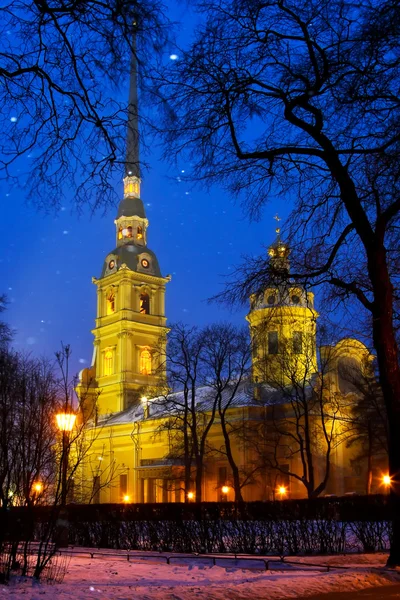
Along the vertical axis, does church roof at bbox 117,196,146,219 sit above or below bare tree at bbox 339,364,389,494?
above

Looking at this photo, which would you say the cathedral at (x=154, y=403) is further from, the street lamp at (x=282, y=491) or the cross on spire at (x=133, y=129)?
the cross on spire at (x=133, y=129)

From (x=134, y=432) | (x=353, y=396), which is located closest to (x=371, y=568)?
(x=353, y=396)

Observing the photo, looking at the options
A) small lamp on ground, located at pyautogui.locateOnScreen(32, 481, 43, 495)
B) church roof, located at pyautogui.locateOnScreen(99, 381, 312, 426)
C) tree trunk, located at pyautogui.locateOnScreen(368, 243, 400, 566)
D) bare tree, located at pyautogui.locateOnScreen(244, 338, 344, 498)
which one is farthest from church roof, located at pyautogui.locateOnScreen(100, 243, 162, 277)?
tree trunk, located at pyautogui.locateOnScreen(368, 243, 400, 566)

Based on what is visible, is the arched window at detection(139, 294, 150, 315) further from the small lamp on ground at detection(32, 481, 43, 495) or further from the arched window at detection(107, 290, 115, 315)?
the small lamp on ground at detection(32, 481, 43, 495)

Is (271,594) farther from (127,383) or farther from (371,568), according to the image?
(127,383)

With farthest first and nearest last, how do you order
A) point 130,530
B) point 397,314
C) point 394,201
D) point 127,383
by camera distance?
point 127,383
point 130,530
point 397,314
point 394,201

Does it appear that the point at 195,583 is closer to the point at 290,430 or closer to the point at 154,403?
the point at 154,403

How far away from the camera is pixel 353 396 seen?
57469 millimetres

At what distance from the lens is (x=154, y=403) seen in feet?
162

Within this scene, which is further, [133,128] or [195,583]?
[195,583]

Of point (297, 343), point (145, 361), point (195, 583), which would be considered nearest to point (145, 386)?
point (145, 361)

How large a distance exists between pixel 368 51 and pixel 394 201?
3296mm

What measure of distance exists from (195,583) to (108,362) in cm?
6748

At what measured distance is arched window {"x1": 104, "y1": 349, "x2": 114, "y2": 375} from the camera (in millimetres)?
77750
